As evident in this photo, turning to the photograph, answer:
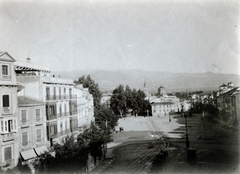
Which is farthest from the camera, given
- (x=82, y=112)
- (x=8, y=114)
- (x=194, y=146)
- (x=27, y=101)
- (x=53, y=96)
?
(x=82, y=112)

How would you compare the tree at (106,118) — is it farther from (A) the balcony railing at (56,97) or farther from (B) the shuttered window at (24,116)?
(B) the shuttered window at (24,116)

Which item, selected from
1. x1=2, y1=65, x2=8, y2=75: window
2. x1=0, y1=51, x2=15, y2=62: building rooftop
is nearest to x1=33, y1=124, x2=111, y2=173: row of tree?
x1=2, y1=65, x2=8, y2=75: window

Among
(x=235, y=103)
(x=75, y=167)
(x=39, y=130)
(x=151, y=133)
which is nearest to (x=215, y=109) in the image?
(x=235, y=103)

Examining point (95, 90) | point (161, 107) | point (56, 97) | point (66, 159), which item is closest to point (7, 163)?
point (66, 159)

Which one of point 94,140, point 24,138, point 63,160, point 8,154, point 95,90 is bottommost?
point 63,160

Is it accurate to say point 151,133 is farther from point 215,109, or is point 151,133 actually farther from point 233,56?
point 233,56

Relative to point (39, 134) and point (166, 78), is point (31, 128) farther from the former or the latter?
point (166, 78)
